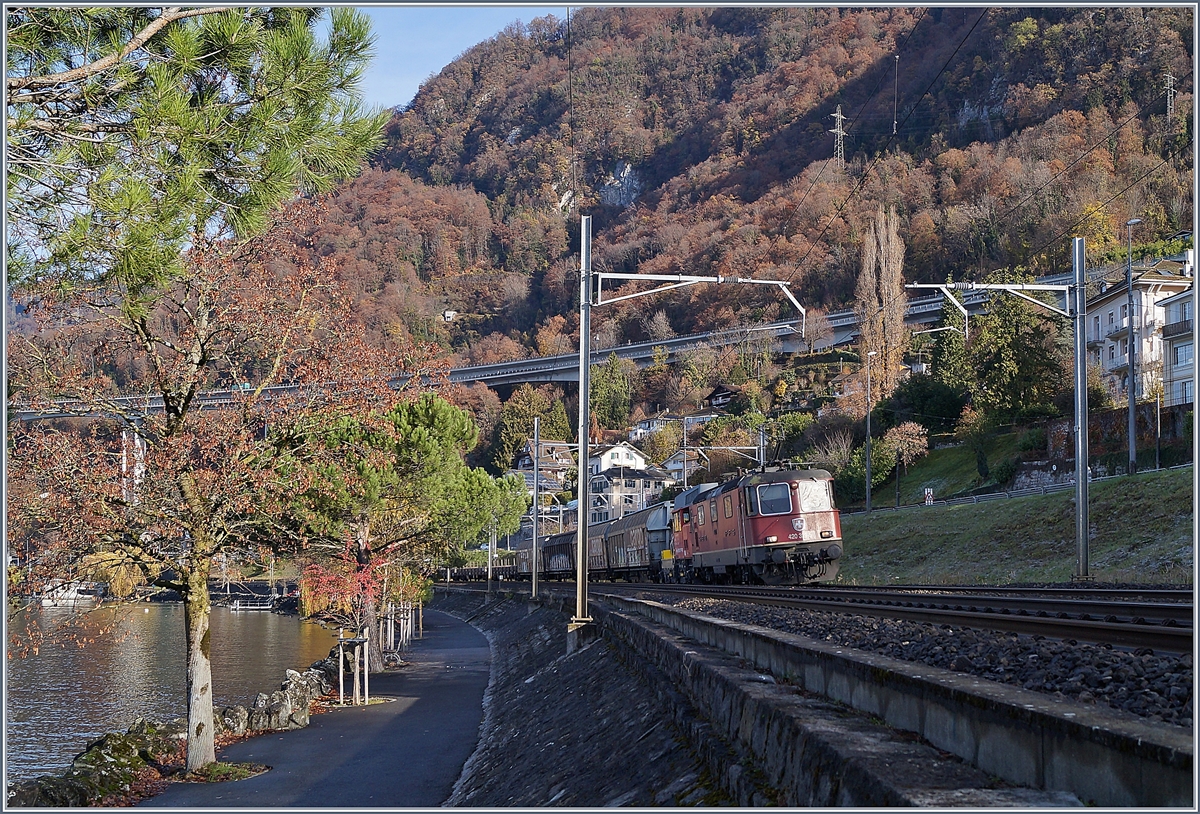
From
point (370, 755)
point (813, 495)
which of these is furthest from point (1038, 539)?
point (370, 755)

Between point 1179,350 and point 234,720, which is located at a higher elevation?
point 1179,350

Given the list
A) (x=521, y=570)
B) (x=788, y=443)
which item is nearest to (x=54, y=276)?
(x=788, y=443)

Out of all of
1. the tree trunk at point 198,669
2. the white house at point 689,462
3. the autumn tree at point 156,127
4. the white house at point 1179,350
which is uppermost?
the white house at point 1179,350

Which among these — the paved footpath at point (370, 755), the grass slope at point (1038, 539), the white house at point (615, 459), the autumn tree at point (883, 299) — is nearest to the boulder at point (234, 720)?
the paved footpath at point (370, 755)

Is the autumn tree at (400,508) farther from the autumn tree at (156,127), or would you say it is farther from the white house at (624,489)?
the white house at (624,489)

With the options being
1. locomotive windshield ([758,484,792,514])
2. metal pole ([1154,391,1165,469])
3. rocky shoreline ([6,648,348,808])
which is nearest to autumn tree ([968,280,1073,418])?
metal pole ([1154,391,1165,469])

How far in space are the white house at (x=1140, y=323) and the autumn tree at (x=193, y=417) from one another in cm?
4383

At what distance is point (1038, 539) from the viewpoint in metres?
30.7

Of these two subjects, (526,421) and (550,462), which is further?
(550,462)

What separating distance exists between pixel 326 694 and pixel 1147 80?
260 ft

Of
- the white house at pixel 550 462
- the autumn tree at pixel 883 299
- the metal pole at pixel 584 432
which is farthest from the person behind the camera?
the white house at pixel 550 462

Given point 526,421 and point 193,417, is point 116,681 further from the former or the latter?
point 526,421

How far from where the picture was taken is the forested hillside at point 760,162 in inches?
2940

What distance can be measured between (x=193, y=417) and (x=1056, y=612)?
12908 mm
